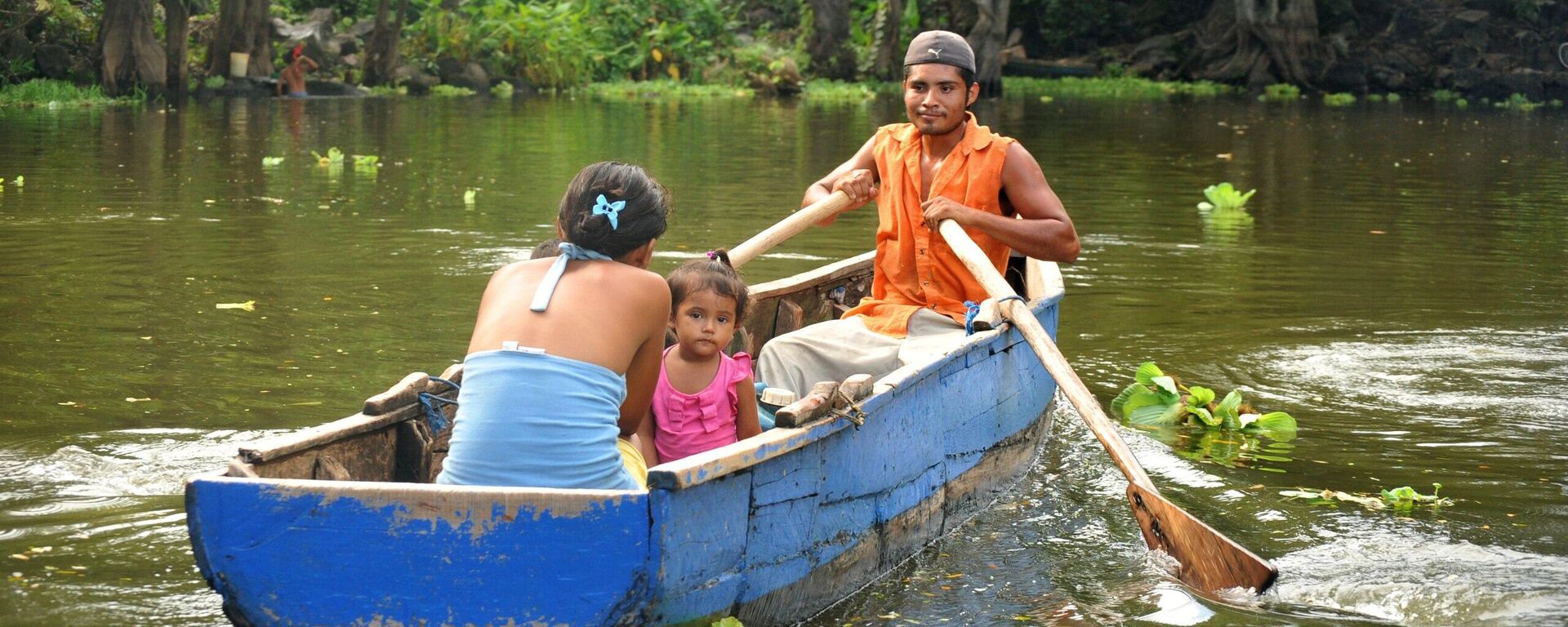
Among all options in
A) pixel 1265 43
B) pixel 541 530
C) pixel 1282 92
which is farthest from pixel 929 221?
pixel 1265 43

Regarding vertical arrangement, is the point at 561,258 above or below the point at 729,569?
above

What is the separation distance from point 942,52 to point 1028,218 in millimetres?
625

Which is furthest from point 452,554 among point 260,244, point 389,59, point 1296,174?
point 389,59

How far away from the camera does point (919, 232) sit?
18.1 ft

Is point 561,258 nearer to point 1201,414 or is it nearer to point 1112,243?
point 1201,414

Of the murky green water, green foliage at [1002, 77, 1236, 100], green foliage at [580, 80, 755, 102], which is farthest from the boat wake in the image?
green foliage at [1002, 77, 1236, 100]

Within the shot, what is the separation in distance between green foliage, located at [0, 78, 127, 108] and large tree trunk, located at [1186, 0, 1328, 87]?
21.0 meters

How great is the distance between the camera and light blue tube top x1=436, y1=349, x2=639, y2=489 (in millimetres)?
3514

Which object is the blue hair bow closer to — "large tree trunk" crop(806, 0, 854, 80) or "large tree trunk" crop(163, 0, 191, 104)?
"large tree trunk" crop(163, 0, 191, 104)

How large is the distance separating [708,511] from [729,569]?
23cm

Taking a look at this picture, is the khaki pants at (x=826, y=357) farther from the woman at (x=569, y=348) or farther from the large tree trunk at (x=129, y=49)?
A: the large tree trunk at (x=129, y=49)

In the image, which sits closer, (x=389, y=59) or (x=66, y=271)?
(x=66, y=271)

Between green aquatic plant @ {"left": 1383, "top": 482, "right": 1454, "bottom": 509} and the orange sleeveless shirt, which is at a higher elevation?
the orange sleeveless shirt

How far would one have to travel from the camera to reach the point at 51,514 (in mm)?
4777
